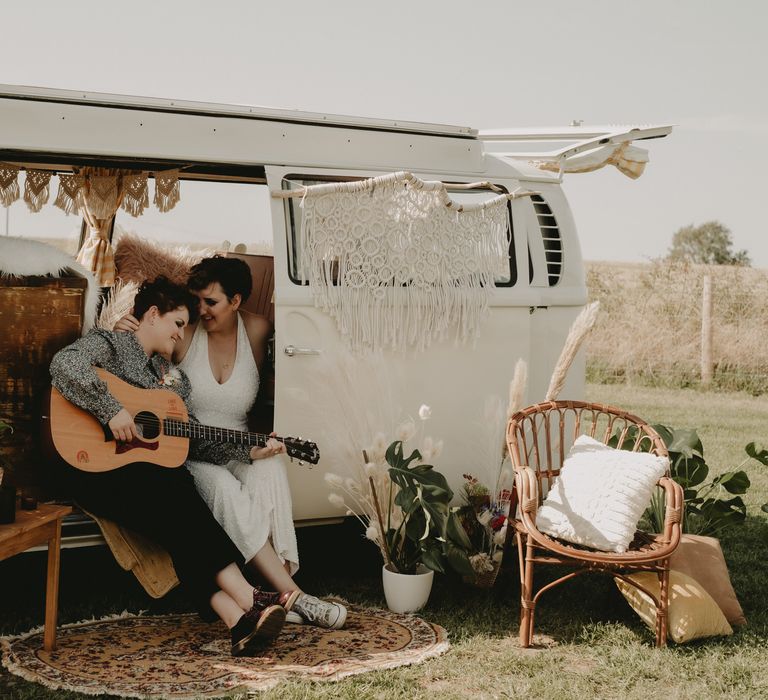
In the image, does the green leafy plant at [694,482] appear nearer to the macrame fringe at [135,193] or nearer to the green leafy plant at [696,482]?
the green leafy plant at [696,482]

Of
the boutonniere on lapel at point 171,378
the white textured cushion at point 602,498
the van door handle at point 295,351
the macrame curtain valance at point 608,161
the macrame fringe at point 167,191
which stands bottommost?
the white textured cushion at point 602,498

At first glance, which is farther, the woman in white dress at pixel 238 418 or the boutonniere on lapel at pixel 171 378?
the boutonniere on lapel at pixel 171 378

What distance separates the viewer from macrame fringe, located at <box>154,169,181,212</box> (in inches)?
204

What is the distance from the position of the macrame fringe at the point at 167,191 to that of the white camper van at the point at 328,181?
5 centimetres

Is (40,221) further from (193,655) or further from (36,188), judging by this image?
(193,655)

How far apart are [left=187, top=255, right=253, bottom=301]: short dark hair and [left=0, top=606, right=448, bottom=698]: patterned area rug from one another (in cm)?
153

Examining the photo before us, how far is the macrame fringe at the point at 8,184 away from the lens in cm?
519

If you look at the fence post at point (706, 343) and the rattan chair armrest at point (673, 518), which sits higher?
the fence post at point (706, 343)

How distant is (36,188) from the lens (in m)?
5.27

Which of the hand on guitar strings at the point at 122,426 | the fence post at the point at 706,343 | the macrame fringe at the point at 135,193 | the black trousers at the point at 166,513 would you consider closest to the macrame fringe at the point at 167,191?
the macrame fringe at the point at 135,193

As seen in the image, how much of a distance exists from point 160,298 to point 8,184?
1577mm

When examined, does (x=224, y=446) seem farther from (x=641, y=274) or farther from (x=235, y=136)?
(x=641, y=274)

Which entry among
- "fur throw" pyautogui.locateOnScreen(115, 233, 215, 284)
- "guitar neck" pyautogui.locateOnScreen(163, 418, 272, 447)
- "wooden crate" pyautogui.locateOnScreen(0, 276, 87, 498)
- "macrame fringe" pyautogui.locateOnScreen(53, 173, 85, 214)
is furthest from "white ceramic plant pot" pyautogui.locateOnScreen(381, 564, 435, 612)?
"macrame fringe" pyautogui.locateOnScreen(53, 173, 85, 214)

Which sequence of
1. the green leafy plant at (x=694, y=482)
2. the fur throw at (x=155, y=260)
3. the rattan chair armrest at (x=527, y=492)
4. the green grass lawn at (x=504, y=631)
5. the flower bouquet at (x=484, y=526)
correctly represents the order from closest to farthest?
1. the green grass lawn at (x=504, y=631)
2. the rattan chair armrest at (x=527, y=492)
3. the flower bouquet at (x=484, y=526)
4. the green leafy plant at (x=694, y=482)
5. the fur throw at (x=155, y=260)
